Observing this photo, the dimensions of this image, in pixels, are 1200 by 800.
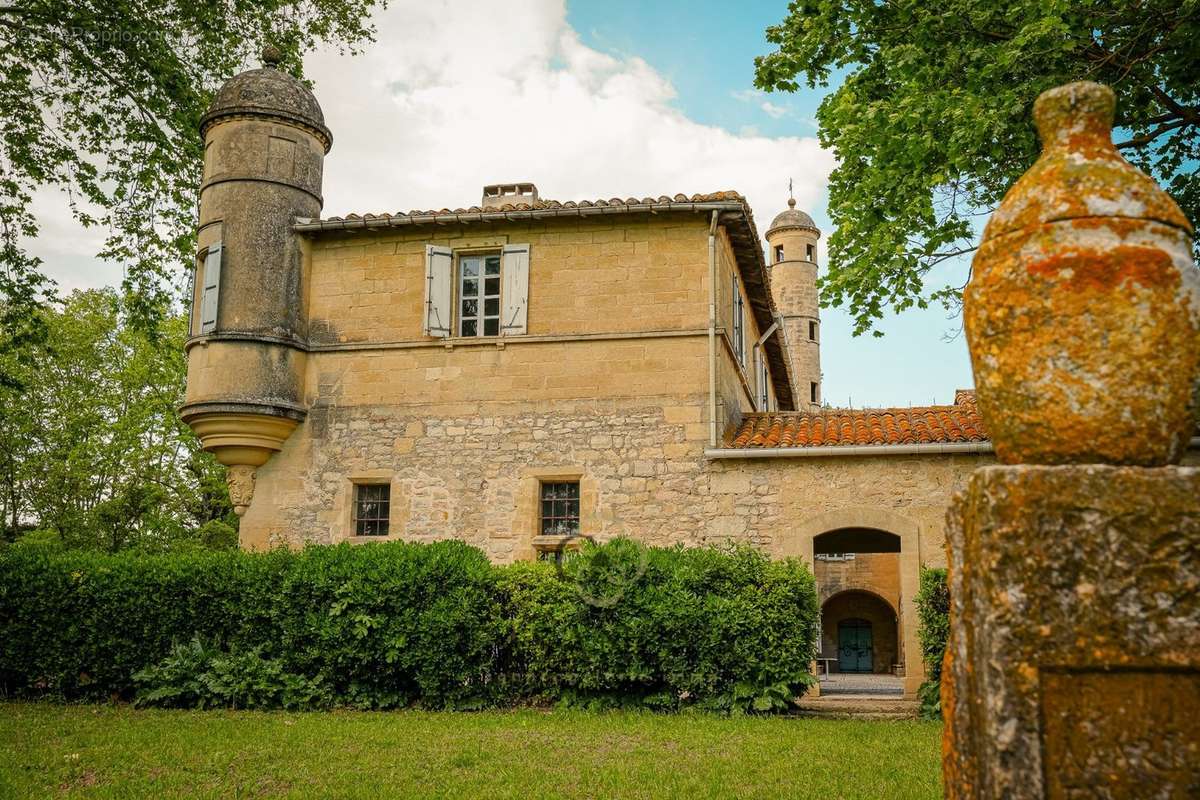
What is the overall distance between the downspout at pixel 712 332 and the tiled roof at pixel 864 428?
412 millimetres

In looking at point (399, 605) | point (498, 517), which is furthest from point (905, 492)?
point (399, 605)

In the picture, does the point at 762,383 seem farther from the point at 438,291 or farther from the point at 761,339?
the point at 438,291

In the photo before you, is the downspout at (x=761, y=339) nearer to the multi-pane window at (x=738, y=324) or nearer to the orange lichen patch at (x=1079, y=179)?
the multi-pane window at (x=738, y=324)

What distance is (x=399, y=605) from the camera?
10.3 meters

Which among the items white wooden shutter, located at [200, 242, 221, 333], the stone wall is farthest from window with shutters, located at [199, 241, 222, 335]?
the stone wall

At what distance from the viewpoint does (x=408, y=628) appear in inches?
404

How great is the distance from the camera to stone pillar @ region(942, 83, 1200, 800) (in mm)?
2912

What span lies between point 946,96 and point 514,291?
20.8 feet

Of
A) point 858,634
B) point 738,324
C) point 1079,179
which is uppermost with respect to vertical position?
point 738,324

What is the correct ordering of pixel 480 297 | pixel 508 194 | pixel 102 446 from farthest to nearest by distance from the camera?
1. pixel 102 446
2. pixel 508 194
3. pixel 480 297

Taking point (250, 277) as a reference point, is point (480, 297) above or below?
below

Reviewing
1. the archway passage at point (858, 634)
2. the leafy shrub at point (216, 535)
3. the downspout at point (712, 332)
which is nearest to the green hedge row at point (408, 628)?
the downspout at point (712, 332)

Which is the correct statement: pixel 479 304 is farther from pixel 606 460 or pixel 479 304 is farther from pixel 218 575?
pixel 218 575

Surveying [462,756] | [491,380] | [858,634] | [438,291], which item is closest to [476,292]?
[438,291]
